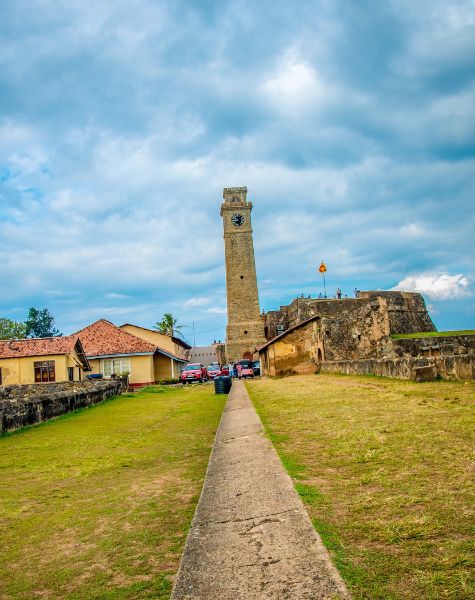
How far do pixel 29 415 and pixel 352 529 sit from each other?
1034 centimetres

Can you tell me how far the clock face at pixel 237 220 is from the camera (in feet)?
205

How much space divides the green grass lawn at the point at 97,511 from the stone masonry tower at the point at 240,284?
49360 millimetres

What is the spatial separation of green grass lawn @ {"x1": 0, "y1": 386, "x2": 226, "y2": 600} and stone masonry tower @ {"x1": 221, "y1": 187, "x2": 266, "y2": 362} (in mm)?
49360

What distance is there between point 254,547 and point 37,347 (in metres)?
31.3

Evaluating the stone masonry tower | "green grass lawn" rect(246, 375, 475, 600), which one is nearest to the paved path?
"green grass lawn" rect(246, 375, 475, 600)

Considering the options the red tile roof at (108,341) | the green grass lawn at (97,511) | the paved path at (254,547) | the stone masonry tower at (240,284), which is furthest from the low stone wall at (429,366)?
the stone masonry tower at (240,284)

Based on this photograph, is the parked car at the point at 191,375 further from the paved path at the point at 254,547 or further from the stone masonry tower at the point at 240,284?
the paved path at the point at 254,547

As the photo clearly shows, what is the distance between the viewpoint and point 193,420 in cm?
1180

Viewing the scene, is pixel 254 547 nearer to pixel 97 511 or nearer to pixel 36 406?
pixel 97 511

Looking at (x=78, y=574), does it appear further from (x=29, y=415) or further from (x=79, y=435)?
(x=29, y=415)

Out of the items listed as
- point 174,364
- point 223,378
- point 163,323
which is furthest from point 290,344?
point 163,323

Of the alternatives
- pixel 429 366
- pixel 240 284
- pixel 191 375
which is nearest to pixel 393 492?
pixel 429 366

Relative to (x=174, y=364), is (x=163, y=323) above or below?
above

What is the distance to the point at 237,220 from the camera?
62656 mm
